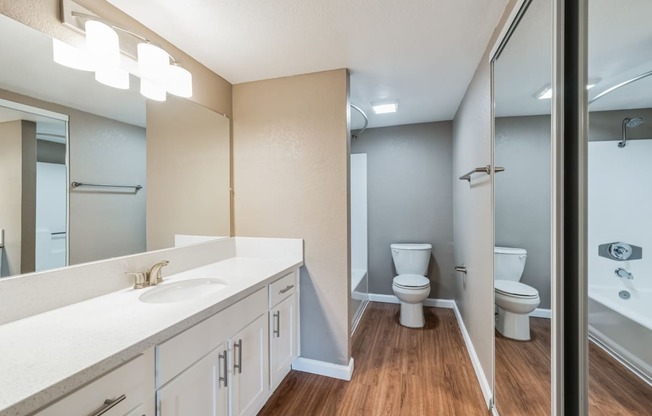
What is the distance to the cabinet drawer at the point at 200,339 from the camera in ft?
3.05

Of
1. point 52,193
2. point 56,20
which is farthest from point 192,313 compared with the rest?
point 56,20

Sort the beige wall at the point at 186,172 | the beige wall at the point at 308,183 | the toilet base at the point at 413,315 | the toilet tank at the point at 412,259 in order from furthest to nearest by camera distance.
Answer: the toilet tank at the point at 412,259 < the toilet base at the point at 413,315 < the beige wall at the point at 308,183 < the beige wall at the point at 186,172

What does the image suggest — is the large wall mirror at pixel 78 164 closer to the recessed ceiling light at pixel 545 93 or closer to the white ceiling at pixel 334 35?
the white ceiling at pixel 334 35

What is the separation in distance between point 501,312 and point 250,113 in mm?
2141

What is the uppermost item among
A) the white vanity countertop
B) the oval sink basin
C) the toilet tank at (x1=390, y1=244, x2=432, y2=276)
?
the white vanity countertop

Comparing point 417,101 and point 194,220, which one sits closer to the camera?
point 194,220

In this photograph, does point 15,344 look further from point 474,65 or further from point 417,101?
point 417,101

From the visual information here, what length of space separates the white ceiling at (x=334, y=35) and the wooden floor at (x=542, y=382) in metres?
1.52

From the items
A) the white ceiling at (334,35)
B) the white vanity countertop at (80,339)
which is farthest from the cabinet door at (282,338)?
the white ceiling at (334,35)

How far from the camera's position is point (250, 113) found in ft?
6.93

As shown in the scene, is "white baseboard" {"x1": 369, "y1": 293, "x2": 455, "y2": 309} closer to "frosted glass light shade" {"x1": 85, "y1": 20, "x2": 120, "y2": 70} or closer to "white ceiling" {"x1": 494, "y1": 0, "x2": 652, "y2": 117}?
"white ceiling" {"x1": 494, "y1": 0, "x2": 652, "y2": 117}

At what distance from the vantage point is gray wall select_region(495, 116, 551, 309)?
3.42ft

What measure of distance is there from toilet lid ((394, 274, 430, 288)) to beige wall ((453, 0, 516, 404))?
0.37 m

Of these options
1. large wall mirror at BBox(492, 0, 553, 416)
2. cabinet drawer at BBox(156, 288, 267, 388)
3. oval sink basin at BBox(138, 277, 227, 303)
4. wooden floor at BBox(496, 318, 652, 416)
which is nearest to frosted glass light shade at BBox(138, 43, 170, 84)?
oval sink basin at BBox(138, 277, 227, 303)
